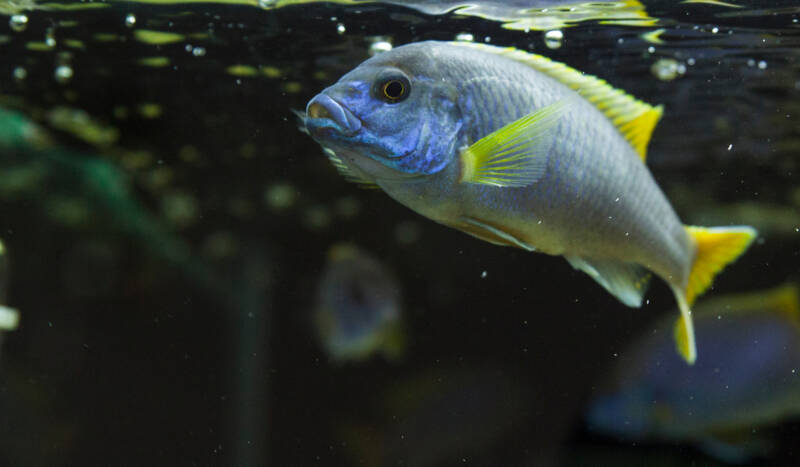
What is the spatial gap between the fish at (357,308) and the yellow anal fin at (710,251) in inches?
113

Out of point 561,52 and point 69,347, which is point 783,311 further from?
point 69,347

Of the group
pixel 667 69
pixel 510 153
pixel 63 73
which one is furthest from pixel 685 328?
pixel 63 73

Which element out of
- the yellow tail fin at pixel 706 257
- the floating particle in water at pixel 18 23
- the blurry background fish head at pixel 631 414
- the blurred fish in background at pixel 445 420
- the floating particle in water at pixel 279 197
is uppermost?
the floating particle in water at pixel 18 23

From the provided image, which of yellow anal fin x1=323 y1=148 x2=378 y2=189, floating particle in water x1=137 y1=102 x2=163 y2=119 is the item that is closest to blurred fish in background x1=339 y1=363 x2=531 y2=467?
yellow anal fin x1=323 y1=148 x2=378 y2=189

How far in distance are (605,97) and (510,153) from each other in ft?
2.02

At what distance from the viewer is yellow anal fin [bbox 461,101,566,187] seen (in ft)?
5.16

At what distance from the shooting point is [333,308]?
5031mm

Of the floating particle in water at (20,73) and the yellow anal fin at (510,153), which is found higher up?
the yellow anal fin at (510,153)

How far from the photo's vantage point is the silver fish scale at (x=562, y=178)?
67.6 inches

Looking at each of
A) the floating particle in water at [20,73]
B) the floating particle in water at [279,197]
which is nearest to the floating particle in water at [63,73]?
the floating particle in water at [20,73]

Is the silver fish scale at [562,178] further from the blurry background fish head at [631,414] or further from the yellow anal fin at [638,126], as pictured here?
the blurry background fish head at [631,414]

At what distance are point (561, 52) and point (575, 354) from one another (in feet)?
7.84

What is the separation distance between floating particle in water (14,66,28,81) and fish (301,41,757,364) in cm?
421

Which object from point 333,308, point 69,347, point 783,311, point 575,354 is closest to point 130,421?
point 69,347
